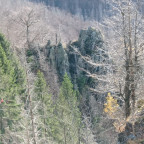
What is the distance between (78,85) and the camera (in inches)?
1280

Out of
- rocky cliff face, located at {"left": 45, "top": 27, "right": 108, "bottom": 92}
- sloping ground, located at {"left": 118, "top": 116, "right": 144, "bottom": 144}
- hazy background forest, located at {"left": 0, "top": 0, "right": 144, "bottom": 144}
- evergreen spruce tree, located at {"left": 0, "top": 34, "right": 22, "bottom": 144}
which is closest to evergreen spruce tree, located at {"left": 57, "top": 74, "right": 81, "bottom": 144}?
hazy background forest, located at {"left": 0, "top": 0, "right": 144, "bottom": 144}

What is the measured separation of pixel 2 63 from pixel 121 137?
51.1 feet

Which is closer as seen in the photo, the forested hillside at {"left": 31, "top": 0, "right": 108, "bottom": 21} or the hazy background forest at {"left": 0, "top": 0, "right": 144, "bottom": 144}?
the hazy background forest at {"left": 0, "top": 0, "right": 144, "bottom": 144}

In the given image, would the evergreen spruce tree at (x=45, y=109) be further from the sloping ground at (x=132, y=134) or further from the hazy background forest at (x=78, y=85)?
the sloping ground at (x=132, y=134)

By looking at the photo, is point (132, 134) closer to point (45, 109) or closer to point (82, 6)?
point (45, 109)

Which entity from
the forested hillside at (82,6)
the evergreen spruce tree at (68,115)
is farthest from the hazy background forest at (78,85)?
the forested hillside at (82,6)

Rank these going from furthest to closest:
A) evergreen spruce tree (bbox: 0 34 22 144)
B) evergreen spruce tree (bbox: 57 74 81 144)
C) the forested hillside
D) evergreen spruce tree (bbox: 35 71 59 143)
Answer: the forested hillside < evergreen spruce tree (bbox: 57 74 81 144) < evergreen spruce tree (bbox: 35 71 59 143) < evergreen spruce tree (bbox: 0 34 22 144)

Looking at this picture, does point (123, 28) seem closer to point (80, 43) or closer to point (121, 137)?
point (121, 137)

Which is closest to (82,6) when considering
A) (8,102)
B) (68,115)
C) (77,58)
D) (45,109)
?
(77,58)

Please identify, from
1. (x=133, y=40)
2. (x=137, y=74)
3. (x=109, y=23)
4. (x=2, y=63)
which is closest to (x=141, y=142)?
(x=137, y=74)

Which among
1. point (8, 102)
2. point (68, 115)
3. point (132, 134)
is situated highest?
point (132, 134)

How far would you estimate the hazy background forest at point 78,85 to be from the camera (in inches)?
294

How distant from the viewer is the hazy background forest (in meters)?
7.46

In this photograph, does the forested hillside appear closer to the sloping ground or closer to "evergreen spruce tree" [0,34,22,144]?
"evergreen spruce tree" [0,34,22,144]
